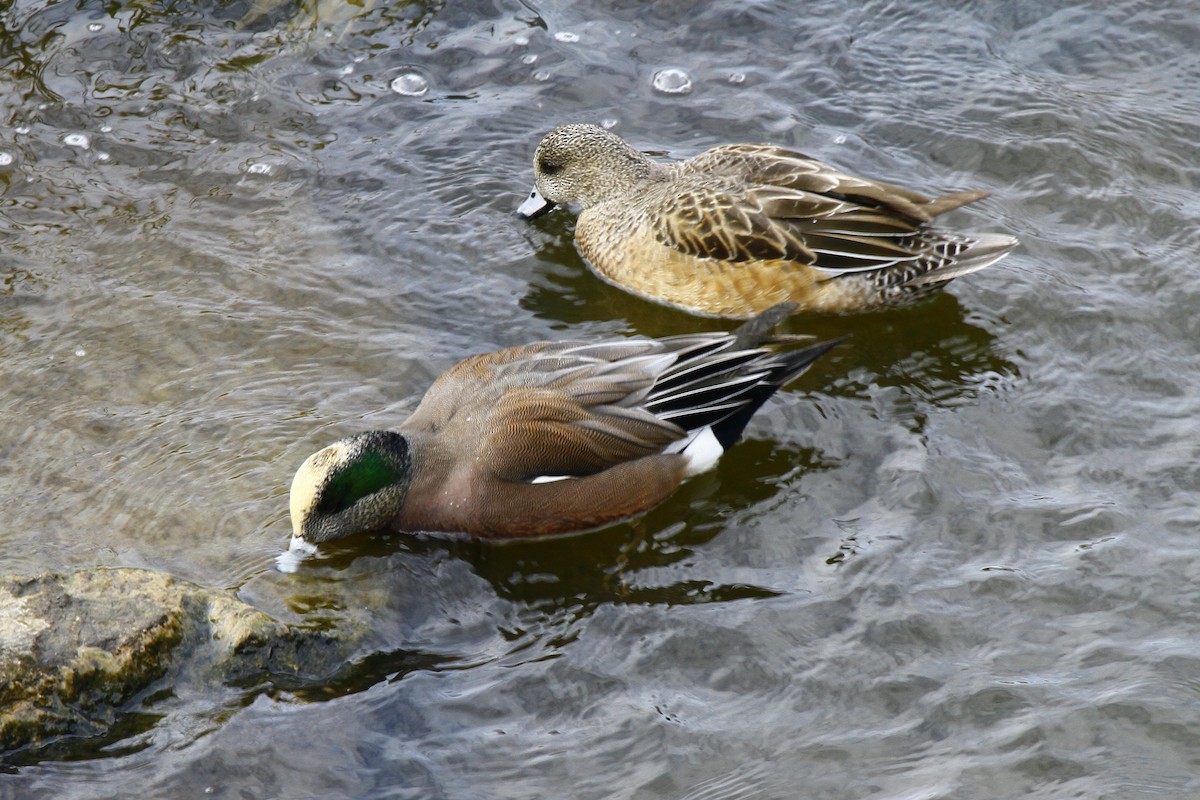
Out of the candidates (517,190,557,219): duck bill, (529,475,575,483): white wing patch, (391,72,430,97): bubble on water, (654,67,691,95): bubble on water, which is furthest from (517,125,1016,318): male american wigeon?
(391,72,430,97): bubble on water

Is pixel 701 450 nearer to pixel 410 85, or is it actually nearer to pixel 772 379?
pixel 772 379

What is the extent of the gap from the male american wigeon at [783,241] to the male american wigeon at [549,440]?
3.10 ft

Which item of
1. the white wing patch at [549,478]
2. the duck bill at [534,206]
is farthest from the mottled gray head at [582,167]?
the white wing patch at [549,478]

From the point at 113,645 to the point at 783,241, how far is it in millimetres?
3834

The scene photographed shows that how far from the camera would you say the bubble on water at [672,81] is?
26.6 feet

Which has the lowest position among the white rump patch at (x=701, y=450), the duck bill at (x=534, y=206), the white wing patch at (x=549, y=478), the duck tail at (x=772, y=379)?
the white rump patch at (x=701, y=450)

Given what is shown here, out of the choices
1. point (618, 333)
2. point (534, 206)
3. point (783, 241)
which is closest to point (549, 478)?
point (618, 333)

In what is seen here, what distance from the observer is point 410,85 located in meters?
8.14

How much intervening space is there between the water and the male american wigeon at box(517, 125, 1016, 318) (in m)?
0.23

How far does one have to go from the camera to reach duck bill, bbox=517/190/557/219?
745cm

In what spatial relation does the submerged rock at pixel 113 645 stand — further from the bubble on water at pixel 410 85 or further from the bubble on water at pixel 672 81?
the bubble on water at pixel 672 81

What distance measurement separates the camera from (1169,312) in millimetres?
6199

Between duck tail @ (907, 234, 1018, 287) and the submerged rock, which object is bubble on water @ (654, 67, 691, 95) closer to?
duck tail @ (907, 234, 1018, 287)

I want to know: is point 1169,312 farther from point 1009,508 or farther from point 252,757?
point 252,757
